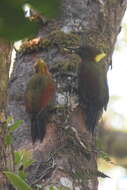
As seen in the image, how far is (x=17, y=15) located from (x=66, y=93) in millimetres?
2030

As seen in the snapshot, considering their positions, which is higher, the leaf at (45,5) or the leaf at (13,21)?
the leaf at (45,5)

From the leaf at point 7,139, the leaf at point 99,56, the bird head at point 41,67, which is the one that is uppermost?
the leaf at point 99,56

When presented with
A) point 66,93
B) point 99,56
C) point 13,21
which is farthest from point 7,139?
point 99,56

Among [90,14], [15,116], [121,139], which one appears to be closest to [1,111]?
[15,116]

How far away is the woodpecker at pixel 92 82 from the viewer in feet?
8.18

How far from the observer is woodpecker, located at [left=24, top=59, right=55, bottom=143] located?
2156 millimetres

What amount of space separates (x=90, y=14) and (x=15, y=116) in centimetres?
79

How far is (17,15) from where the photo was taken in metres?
0.23

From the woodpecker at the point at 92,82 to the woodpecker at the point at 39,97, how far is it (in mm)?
185

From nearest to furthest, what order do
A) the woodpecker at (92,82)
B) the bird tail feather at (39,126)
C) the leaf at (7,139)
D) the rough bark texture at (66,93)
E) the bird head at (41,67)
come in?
the leaf at (7,139)
the rough bark texture at (66,93)
the bird tail feather at (39,126)
the bird head at (41,67)
the woodpecker at (92,82)

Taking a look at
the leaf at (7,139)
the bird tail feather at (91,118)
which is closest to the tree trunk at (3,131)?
the leaf at (7,139)

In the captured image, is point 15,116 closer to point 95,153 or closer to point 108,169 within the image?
point 95,153

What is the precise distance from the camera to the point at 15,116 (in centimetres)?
221

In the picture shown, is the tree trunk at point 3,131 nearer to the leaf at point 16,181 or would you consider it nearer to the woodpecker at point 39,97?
the leaf at point 16,181
